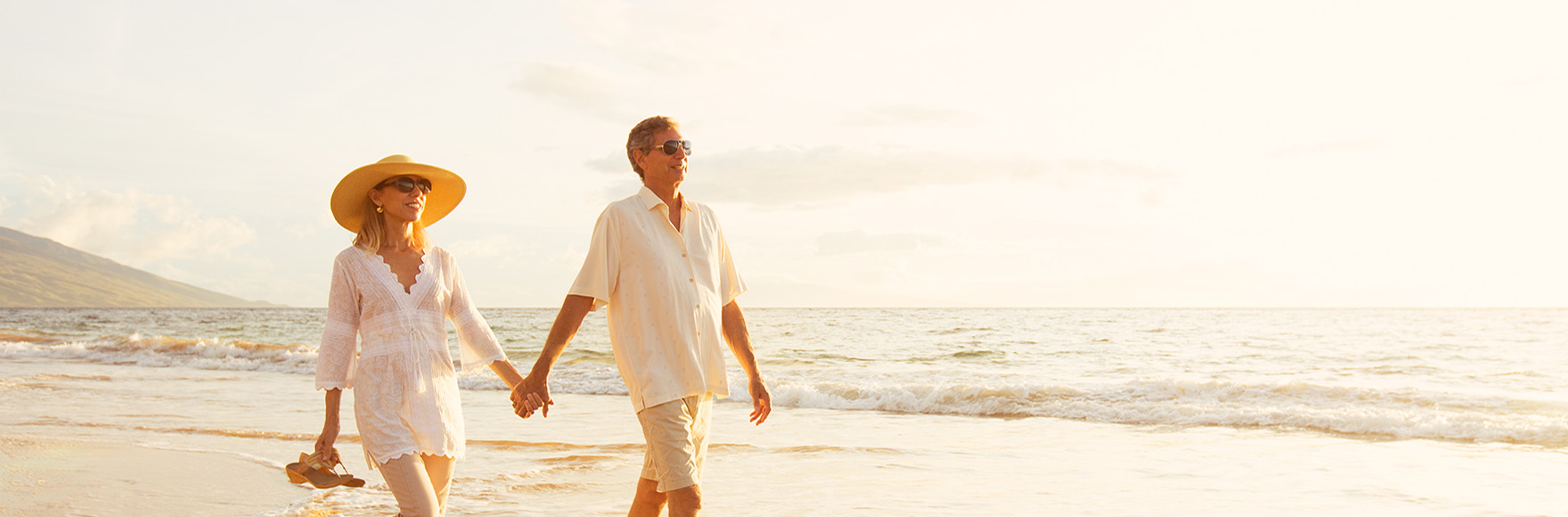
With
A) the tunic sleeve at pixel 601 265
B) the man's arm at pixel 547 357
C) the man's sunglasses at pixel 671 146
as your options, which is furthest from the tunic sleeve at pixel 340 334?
the man's sunglasses at pixel 671 146

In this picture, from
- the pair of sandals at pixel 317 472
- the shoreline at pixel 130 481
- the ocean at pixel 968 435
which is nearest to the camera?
the pair of sandals at pixel 317 472

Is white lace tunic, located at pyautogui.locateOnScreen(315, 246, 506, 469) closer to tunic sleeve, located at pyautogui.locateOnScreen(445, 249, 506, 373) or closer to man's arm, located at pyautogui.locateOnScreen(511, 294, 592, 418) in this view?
tunic sleeve, located at pyautogui.locateOnScreen(445, 249, 506, 373)

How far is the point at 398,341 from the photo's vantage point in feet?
A: 10.6

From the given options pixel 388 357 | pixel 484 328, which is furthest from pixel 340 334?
pixel 484 328

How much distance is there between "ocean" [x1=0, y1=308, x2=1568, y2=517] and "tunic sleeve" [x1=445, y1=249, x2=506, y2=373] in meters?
2.66

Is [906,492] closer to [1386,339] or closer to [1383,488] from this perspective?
[1383,488]

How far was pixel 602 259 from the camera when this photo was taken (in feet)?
10.8

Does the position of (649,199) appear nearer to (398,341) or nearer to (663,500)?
(398,341)

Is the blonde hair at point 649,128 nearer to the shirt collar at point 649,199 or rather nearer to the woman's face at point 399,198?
the shirt collar at point 649,199

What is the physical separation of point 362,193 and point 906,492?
416cm

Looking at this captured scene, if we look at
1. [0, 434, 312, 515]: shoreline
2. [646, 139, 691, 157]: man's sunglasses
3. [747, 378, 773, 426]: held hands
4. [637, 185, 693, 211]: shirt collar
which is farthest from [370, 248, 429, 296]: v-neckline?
[0, 434, 312, 515]: shoreline

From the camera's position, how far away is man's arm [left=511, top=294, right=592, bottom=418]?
126 inches

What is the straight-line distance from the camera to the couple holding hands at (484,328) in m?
3.20

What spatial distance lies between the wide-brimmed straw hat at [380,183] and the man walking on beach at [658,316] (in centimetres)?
70
